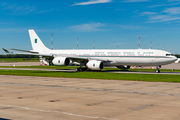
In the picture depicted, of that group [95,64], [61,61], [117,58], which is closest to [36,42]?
[61,61]

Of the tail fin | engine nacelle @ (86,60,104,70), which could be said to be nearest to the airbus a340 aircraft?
engine nacelle @ (86,60,104,70)

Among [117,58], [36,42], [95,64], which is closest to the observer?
[95,64]

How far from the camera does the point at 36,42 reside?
56031 millimetres

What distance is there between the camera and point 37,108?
39.6ft

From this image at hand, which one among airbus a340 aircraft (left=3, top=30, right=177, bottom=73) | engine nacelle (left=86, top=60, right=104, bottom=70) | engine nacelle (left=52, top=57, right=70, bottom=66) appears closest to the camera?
airbus a340 aircraft (left=3, top=30, right=177, bottom=73)

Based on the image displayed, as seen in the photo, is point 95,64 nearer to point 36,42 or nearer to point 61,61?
point 61,61

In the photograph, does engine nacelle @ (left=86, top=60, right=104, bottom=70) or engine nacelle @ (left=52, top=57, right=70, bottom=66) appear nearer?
engine nacelle @ (left=86, top=60, right=104, bottom=70)

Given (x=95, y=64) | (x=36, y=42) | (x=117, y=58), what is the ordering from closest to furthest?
(x=95, y=64), (x=117, y=58), (x=36, y=42)

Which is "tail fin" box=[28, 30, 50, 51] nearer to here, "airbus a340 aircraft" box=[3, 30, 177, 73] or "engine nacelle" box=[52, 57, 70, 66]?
"airbus a340 aircraft" box=[3, 30, 177, 73]

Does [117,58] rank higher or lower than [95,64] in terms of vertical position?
higher

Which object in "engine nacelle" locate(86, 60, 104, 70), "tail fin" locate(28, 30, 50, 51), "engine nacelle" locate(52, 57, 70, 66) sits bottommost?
"engine nacelle" locate(86, 60, 104, 70)

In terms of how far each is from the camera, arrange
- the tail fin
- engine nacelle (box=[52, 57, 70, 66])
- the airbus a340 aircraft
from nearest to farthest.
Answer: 1. the airbus a340 aircraft
2. engine nacelle (box=[52, 57, 70, 66])
3. the tail fin

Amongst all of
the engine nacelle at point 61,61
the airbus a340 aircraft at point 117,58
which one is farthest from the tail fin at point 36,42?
the engine nacelle at point 61,61

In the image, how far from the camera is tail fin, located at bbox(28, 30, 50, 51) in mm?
55763
